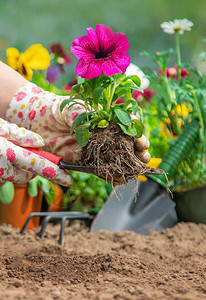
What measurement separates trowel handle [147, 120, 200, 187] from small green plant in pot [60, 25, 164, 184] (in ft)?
1.88

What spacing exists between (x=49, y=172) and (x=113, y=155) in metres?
0.15

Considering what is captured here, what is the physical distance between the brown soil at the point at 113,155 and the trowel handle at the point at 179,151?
0.58m

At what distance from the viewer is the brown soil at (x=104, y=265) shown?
25.5 inches

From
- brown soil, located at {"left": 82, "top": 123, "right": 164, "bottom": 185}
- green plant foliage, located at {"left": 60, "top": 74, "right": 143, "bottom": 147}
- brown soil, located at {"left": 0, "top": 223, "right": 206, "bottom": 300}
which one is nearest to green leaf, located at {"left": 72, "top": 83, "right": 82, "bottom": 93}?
green plant foliage, located at {"left": 60, "top": 74, "right": 143, "bottom": 147}

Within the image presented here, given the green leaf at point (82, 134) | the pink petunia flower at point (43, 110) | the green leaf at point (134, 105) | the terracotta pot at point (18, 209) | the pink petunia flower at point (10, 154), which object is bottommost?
the terracotta pot at point (18, 209)

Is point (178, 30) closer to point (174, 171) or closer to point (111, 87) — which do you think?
point (174, 171)

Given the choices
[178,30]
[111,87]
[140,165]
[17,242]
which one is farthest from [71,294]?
[178,30]

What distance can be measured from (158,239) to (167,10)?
460cm

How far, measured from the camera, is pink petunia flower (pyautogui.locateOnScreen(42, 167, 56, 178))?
31.2 inches

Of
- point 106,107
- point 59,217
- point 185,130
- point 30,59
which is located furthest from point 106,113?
point 185,130

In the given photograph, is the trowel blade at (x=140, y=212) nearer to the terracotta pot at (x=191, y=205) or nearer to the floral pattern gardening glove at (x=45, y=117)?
the terracotta pot at (x=191, y=205)

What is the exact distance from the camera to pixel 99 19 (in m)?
5.06

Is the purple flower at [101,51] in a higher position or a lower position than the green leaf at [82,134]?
higher

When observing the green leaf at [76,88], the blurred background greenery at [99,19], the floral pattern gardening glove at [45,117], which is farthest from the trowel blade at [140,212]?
the blurred background greenery at [99,19]
